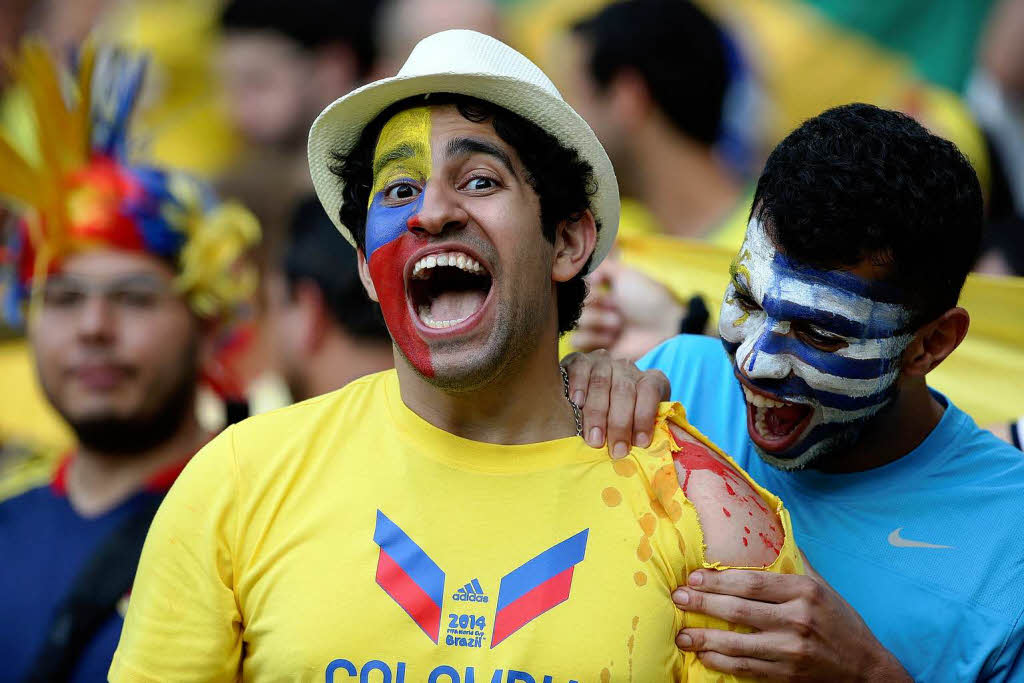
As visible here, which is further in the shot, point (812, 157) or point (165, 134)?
point (165, 134)

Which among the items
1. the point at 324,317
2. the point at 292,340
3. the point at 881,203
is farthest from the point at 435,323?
the point at 292,340

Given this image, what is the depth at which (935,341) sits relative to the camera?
9.57 feet

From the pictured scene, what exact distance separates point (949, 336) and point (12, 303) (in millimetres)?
3372

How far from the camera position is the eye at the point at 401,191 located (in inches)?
98.3

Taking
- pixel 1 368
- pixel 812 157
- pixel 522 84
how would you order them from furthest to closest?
1. pixel 1 368
2. pixel 812 157
3. pixel 522 84

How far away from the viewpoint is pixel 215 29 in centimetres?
696

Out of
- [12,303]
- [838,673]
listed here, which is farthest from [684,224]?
[838,673]

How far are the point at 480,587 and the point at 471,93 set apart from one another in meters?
0.99

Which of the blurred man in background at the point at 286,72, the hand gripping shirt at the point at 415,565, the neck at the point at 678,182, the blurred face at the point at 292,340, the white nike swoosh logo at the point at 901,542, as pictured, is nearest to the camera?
the hand gripping shirt at the point at 415,565

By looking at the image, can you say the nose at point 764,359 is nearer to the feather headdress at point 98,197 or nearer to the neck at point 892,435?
the neck at point 892,435

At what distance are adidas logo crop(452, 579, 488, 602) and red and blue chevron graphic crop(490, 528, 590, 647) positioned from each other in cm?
4

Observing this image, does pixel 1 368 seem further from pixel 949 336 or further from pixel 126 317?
pixel 949 336

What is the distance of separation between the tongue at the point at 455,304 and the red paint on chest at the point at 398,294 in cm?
8

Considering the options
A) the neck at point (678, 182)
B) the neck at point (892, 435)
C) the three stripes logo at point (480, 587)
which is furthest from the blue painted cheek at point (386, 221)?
the neck at point (678, 182)
